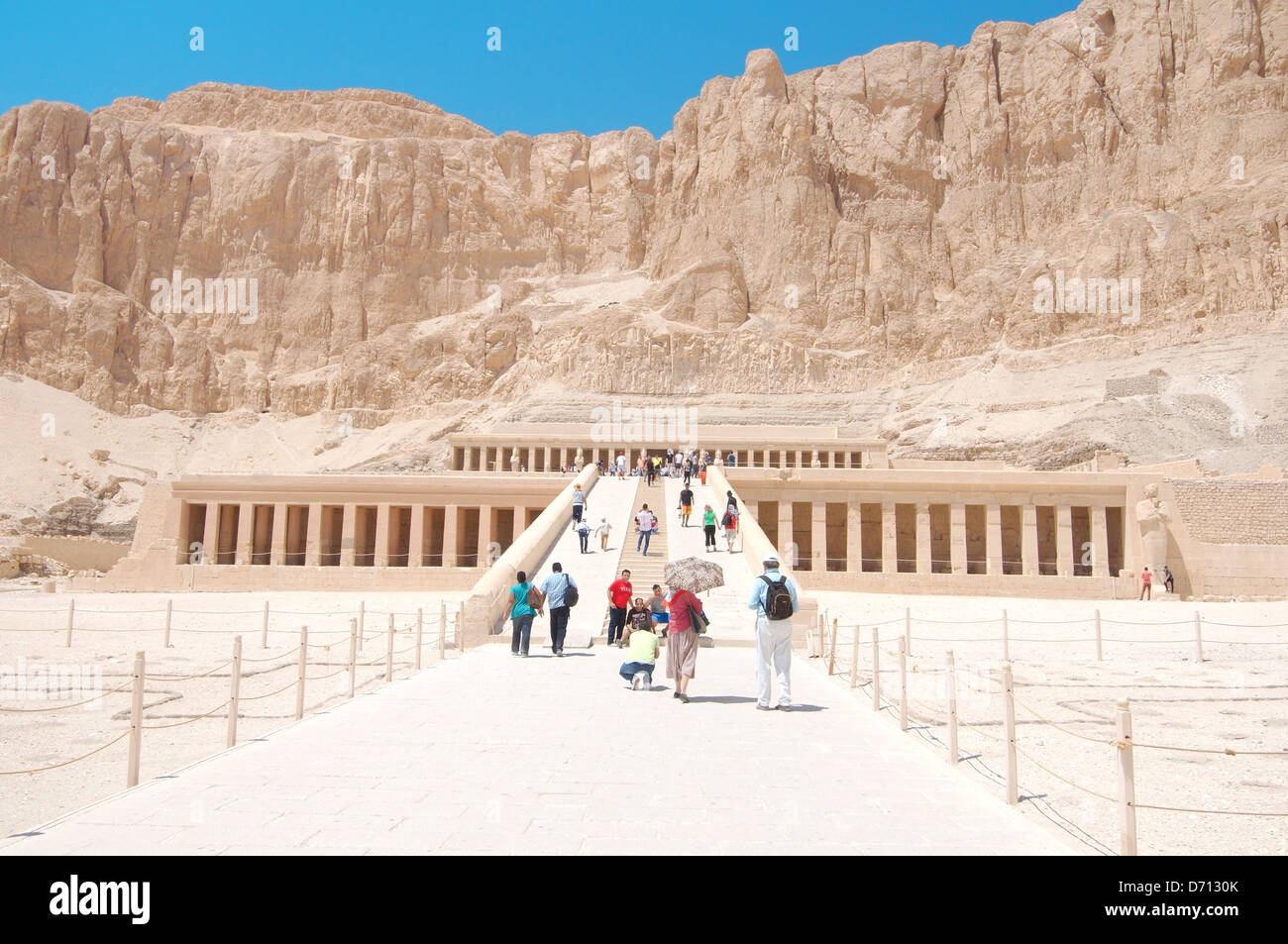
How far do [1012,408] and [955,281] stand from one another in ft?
80.8

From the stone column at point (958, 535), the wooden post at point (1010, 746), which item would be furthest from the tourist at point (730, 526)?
the wooden post at point (1010, 746)

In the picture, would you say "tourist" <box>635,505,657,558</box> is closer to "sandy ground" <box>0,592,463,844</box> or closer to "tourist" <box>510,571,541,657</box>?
"sandy ground" <box>0,592,463,844</box>

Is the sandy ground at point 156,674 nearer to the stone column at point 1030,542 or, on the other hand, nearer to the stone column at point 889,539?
the stone column at point 889,539

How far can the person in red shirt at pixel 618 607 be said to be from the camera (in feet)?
47.3

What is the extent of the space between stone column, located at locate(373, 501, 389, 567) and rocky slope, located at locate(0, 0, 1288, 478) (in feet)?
113

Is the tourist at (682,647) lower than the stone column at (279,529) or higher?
lower

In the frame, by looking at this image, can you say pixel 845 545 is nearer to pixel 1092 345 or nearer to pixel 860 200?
pixel 1092 345

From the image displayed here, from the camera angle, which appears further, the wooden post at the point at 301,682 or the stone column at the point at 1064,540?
the stone column at the point at 1064,540

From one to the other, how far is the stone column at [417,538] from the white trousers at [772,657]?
23665 millimetres

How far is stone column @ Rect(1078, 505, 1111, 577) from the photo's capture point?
30828mm

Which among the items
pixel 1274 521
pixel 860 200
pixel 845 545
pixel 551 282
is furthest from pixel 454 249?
pixel 1274 521

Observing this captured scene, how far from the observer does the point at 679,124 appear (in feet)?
285

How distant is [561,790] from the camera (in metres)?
6.33

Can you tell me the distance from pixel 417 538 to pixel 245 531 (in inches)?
246
